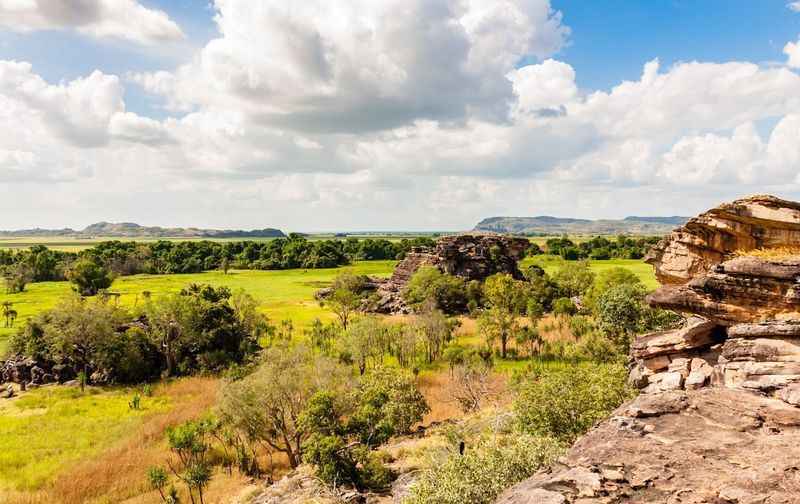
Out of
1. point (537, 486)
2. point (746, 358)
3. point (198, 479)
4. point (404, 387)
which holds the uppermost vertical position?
point (746, 358)

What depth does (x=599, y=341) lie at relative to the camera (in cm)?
5569

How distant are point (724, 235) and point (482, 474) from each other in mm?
17161

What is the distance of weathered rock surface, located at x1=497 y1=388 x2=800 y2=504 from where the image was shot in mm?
12336

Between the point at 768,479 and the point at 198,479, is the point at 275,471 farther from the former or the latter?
the point at 768,479

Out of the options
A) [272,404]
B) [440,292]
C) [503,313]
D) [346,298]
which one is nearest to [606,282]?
[440,292]

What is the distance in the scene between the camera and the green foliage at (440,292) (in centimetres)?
9894

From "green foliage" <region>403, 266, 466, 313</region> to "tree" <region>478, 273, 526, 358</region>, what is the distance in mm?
14085

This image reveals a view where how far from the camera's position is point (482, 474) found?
721 inches

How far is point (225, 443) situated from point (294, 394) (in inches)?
356

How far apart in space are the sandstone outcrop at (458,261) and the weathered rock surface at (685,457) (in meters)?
91.2

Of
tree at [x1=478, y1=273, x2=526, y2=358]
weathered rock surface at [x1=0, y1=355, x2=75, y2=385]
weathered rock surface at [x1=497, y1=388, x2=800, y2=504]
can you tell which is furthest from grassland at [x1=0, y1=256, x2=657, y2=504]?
weathered rock surface at [x1=497, y1=388, x2=800, y2=504]

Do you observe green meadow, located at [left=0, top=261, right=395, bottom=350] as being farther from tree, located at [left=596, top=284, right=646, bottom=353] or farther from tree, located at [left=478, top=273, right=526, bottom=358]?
tree, located at [left=596, top=284, right=646, bottom=353]

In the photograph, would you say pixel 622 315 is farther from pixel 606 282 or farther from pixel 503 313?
pixel 606 282

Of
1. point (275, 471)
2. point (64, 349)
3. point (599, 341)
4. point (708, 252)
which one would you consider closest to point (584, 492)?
point (708, 252)
